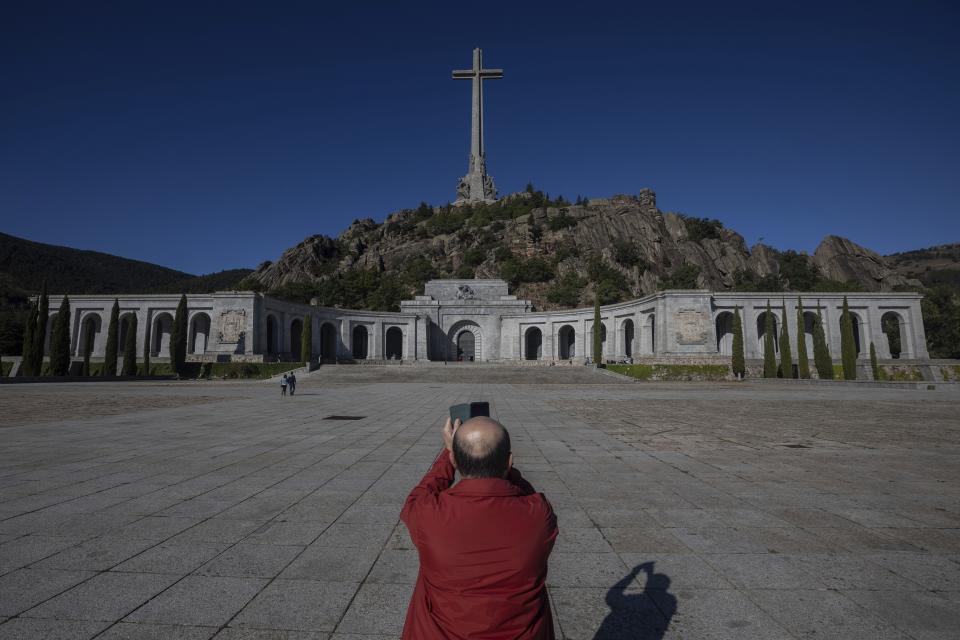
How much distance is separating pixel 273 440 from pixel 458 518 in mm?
8475

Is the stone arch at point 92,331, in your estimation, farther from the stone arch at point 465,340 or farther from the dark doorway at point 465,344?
the dark doorway at point 465,344

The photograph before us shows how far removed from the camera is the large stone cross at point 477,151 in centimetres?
8350

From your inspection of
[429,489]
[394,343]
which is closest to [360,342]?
[394,343]

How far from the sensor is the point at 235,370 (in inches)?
1435

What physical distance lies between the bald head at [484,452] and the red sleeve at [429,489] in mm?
99

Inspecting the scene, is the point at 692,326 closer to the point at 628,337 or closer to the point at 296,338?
the point at 628,337

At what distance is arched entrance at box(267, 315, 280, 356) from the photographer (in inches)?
A: 1794

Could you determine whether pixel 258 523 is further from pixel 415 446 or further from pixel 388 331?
pixel 388 331

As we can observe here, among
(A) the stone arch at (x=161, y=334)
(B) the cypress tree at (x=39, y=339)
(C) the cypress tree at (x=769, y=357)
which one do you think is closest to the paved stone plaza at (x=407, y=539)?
(C) the cypress tree at (x=769, y=357)

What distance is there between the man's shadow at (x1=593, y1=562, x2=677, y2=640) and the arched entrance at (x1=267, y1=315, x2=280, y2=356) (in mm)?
45870

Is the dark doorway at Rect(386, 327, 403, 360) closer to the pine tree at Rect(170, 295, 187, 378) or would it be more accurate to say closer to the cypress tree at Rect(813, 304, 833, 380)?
the pine tree at Rect(170, 295, 187, 378)

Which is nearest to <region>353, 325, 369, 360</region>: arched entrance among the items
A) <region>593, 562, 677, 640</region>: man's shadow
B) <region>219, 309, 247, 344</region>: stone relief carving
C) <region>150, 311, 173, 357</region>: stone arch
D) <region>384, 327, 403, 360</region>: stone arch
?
<region>384, 327, 403, 360</region>: stone arch

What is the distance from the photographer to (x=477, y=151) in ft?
293

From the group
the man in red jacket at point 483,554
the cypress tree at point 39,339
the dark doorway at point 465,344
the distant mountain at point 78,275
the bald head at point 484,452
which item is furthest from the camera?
the distant mountain at point 78,275
